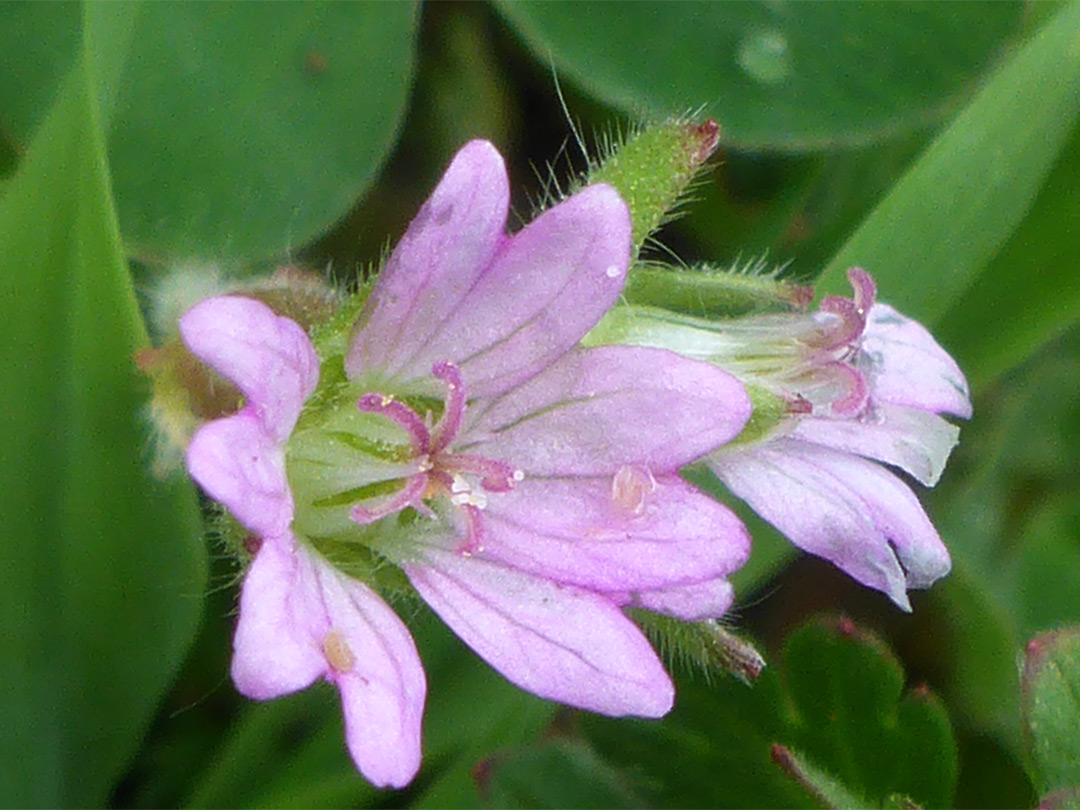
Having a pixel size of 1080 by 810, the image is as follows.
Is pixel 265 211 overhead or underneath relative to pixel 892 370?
underneath

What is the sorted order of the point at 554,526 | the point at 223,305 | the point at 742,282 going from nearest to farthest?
the point at 223,305
the point at 554,526
the point at 742,282

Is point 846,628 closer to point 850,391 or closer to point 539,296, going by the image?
point 850,391

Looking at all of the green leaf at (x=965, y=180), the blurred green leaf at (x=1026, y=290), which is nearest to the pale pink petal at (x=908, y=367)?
the green leaf at (x=965, y=180)

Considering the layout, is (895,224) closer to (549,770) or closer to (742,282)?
(742,282)

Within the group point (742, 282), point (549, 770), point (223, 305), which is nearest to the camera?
point (223, 305)

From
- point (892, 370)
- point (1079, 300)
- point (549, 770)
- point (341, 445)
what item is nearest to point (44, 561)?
point (341, 445)

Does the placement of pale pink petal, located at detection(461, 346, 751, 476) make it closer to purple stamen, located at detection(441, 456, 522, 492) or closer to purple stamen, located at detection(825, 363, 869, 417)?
purple stamen, located at detection(441, 456, 522, 492)

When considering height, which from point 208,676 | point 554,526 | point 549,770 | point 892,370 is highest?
point 892,370
